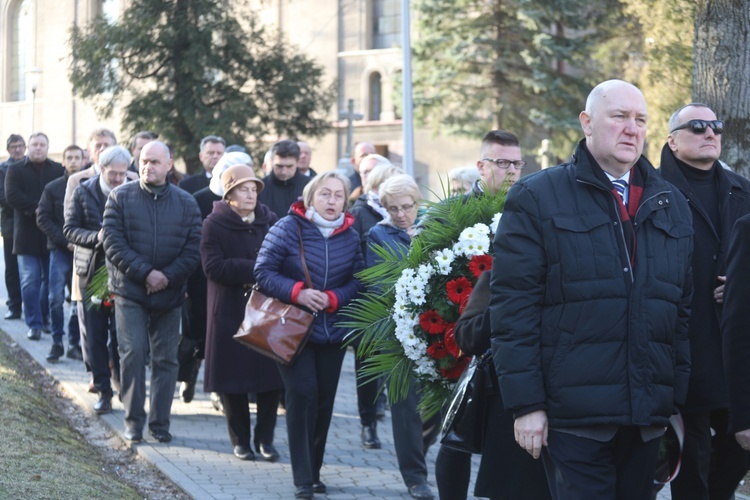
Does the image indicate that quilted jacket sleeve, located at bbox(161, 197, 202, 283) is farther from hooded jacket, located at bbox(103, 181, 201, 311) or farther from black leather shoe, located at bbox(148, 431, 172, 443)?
black leather shoe, located at bbox(148, 431, 172, 443)

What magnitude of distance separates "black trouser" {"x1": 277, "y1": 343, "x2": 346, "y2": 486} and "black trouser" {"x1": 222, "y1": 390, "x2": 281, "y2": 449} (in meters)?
1.06

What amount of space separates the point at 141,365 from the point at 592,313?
5448 millimetres

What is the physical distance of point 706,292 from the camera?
19.7 feet

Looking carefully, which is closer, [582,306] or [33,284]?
[582,306]

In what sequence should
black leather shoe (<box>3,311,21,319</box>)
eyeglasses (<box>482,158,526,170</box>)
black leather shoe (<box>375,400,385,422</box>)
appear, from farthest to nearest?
black leather shoe (<box>3,311,21,319</box>)
black leather shoe (<box>375,400,385,422</box>)
eyeglasses (<box>482,158,526,170</box>)

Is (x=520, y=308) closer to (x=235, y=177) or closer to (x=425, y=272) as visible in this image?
(x=425, y=272)

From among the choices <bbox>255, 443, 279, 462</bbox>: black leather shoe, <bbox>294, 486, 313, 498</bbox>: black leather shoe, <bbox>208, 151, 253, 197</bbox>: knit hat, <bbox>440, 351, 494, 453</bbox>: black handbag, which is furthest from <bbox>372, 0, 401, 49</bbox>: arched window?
<bbox>440, 351, 494, 453</bbox>: black handbag

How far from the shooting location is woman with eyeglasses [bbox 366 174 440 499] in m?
7.76

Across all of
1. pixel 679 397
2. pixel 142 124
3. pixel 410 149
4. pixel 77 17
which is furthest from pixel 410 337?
pixel 77 17

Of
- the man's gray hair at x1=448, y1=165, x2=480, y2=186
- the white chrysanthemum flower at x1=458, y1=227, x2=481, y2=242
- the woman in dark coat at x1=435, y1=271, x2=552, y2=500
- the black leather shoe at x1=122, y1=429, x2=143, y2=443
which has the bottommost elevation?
the black leather shoe at x1=122, y1=429, x2=143, y2=443

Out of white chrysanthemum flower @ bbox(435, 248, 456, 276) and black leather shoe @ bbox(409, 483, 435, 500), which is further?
black leather shoe @ bbox(409, 483, 435, 500)

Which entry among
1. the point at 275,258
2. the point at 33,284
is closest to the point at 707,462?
the point at 275,258

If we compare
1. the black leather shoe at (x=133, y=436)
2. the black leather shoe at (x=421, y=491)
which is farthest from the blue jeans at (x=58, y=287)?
the black leather shoe at (x=421, y=491)

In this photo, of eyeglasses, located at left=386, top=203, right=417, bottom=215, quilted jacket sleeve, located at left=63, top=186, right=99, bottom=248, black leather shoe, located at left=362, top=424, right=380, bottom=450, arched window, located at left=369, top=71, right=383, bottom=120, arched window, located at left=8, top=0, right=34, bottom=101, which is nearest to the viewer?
eyeglasses, located at left=386, top=203, right=417, bottom=215
